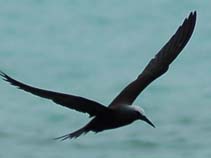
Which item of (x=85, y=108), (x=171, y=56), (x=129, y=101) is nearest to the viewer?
(x=85, y=108)

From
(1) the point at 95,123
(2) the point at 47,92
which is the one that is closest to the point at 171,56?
(1) the point at 95,123

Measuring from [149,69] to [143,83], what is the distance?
16 cm

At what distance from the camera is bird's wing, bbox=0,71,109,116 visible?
3717mm

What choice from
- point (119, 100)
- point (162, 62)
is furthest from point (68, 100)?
point (162, 62)

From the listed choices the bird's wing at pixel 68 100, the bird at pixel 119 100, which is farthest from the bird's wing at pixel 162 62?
the bird's wing at pixel 68 100

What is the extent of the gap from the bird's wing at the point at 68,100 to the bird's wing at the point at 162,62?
39 cm

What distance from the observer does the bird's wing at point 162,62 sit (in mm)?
4477

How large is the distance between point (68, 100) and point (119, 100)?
0.58 meters

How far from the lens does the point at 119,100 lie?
14.4ft

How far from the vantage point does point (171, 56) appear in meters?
4.67

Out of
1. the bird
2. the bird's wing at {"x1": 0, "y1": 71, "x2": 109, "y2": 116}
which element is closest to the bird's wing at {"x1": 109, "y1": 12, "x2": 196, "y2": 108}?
the bird

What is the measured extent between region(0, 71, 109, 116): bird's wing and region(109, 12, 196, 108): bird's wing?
0.39 m

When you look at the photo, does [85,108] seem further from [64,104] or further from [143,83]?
[143,83]

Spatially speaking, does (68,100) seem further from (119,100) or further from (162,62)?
(162,62)
